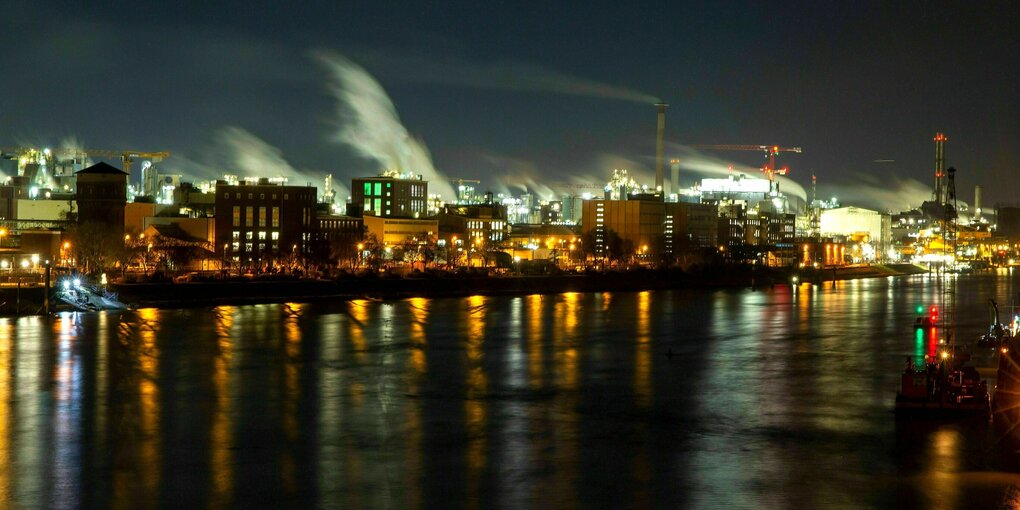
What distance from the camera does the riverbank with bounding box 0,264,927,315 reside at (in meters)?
24.7

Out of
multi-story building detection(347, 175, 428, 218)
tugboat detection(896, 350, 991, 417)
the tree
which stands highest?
multi-story building detection(347, 175, 428, 218)

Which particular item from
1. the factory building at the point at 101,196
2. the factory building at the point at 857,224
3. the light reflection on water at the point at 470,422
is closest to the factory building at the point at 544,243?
the factory building at the point at 101,196

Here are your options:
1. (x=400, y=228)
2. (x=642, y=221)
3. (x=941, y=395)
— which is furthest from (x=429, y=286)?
(x=642, y=221)

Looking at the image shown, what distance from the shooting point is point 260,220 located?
38.7 m

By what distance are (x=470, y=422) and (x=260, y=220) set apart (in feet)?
→ 98.9

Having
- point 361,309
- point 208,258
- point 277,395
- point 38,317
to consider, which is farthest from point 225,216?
point 277,395

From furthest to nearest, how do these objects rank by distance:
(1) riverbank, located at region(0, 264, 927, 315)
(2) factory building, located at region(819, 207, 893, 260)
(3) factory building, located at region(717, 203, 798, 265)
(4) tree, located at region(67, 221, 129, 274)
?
(2) factory building, located at region(819, 207, 893, 260) → (3) factory building, located at region(717, 203, 798, 265) → (4) tree, located at region(67, 221, 129, 274) → (1) riverbank, located at region(0, 264, 927, 315)

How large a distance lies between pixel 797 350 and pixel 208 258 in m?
22.4

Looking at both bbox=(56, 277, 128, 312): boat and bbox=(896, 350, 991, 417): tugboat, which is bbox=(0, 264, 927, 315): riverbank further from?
bbox=(896, 350, 991, 417): tugboat

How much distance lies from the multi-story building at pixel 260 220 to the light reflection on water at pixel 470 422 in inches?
739

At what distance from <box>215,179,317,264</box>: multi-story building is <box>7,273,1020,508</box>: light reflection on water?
18.8 meters

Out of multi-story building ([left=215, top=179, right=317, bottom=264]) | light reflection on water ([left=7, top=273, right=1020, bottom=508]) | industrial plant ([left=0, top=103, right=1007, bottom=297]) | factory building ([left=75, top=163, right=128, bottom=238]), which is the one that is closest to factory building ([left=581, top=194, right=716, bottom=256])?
industrial plant ([left=0, top=103, right=1007, bottom=297])

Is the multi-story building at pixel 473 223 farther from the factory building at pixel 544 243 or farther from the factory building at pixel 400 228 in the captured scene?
the factory building at pixel 400 228

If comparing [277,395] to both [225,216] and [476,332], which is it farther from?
[225,216]
